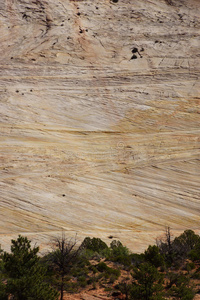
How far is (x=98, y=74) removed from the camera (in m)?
29.7

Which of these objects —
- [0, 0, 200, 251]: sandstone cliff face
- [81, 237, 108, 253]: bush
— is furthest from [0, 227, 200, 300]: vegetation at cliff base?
[0, 0, 200, 251]: sandstone cliff face

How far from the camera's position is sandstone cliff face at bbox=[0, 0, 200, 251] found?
23500 mm

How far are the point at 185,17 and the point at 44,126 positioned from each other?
18698 millimetres

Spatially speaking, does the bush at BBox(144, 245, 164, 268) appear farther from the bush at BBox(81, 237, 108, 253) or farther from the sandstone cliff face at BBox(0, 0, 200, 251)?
the sandstone cliff face at BBox(0, 0, 200, 251)

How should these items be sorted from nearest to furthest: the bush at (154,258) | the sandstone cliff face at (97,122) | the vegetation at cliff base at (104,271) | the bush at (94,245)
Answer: the vegetation at cliff base at (104,271) → the bush at (154,258) → the bush at (94,245) → the sandstone cliff face at (97,122)

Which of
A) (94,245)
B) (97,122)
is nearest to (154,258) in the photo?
(94,245)

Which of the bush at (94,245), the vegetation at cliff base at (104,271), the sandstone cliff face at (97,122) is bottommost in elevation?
the vegetation at cliff base at (104,271)

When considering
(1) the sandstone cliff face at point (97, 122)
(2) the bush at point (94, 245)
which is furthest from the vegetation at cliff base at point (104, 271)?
(1) the sandstone cliff face at point (97, 122)

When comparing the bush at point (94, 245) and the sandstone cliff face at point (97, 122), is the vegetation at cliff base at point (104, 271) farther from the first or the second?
the sandstone cliff face at point (97, 122)

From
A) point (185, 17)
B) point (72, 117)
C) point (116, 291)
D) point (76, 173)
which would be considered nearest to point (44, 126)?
point (72, 117)

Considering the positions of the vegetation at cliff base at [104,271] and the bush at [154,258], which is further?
the bush at [154,258]

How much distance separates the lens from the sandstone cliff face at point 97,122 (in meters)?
23.5

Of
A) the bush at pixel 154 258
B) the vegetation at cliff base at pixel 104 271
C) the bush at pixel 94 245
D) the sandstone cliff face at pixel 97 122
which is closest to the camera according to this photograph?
the vegetation at cliff base at pixel 104 271

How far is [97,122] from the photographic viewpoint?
88.5ft
